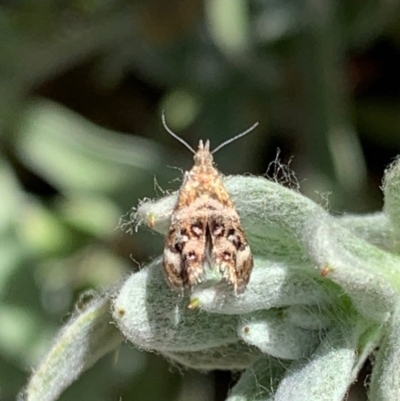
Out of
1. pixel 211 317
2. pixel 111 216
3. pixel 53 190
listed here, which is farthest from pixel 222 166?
pixel 211 317

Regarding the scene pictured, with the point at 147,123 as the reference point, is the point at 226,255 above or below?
below

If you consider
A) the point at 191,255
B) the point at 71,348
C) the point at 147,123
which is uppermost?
the point at 147,123

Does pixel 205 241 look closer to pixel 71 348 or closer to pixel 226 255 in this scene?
pixel 226 255

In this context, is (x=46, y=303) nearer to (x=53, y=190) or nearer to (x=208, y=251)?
(x=53, y=190)

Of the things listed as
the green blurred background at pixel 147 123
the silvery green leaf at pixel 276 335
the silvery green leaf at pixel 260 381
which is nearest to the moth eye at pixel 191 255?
the silvery green leaf at pixel 276 335

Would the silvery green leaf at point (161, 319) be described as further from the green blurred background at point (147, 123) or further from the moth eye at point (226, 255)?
the green blurred background at point (147, 123)

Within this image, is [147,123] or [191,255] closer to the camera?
[191,255]

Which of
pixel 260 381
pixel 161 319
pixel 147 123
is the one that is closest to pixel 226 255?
pixel 161 319
